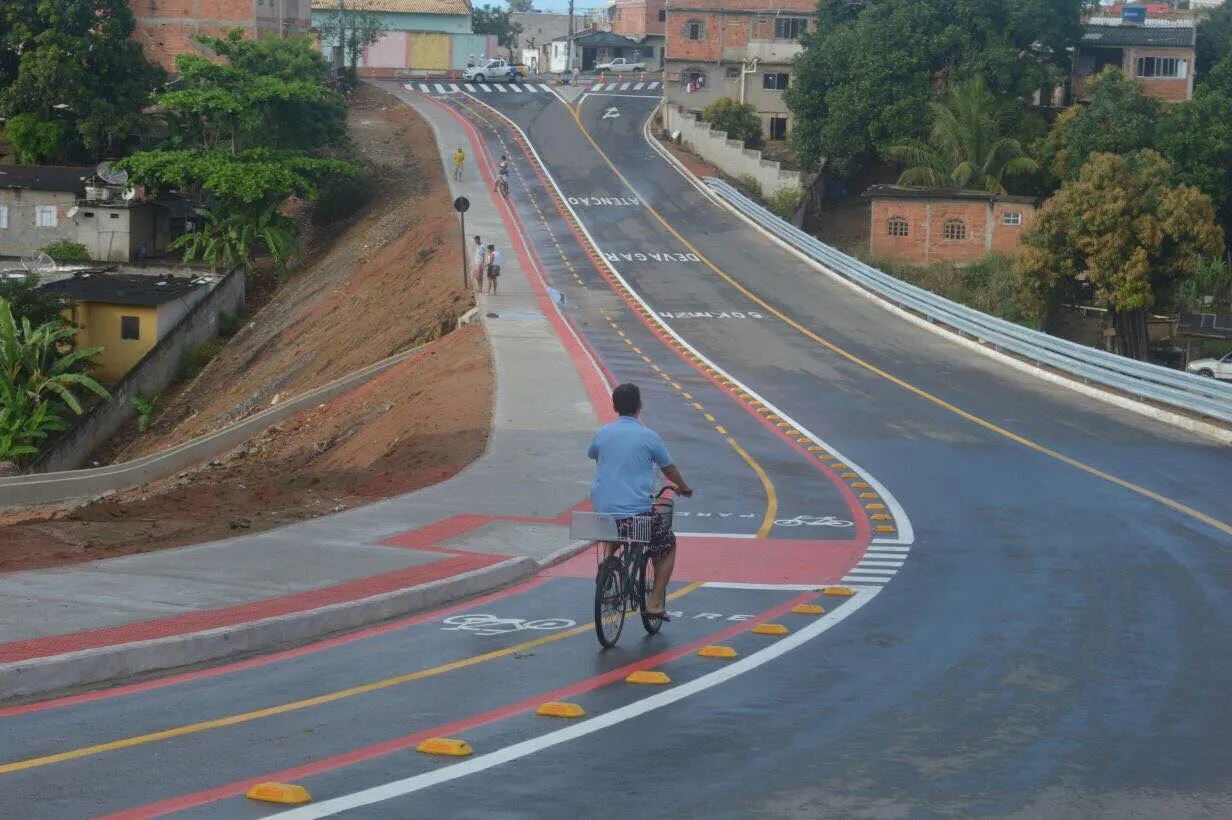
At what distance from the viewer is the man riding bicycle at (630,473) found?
11.9 m

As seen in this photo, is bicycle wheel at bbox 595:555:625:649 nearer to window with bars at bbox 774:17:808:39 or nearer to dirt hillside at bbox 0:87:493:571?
dirt hillside at bbox 0:87:493:571

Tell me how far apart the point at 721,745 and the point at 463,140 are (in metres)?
76.6

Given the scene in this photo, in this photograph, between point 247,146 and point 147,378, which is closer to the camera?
point 147,378

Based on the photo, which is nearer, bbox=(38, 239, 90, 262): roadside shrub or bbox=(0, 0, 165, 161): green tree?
bbox=(38, 239, 90, 262): roadside shrub

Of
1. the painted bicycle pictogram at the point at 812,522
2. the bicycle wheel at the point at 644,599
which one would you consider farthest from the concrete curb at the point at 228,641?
the painted bicycle pictogram at the point at 812,522

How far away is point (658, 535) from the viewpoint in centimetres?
1215

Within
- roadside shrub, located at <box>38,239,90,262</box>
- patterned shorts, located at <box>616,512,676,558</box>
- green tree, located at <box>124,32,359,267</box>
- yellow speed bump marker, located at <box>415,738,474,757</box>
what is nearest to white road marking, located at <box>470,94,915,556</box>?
patterned shorts, located at <box>616,512,676,558</box>

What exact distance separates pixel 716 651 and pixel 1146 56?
80.0 meters

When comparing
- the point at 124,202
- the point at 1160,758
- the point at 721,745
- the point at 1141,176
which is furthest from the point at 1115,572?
the point at 124,202

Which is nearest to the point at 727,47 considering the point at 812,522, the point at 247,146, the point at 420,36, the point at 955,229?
the point at 420,36

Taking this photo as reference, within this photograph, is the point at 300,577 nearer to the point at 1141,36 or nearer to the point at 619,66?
the point at 1141,36

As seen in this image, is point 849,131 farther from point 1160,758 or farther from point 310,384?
point 1160,758

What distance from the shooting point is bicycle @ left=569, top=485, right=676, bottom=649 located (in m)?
11.6

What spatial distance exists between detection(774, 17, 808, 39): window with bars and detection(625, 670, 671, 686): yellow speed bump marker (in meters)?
94.3
